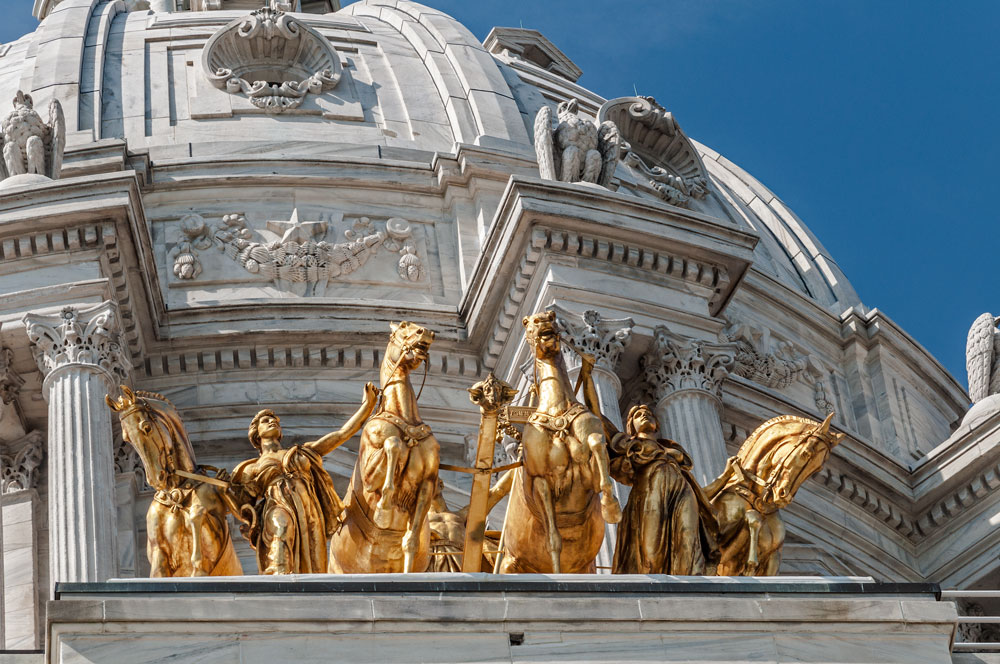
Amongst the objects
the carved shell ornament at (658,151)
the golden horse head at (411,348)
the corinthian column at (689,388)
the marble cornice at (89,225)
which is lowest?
the golden horse head at (411,348)

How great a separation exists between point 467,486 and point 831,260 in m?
14.5

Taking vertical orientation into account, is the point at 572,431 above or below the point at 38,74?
below

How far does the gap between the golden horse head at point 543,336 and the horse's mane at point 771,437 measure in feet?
6.52

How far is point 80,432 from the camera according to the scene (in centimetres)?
3005

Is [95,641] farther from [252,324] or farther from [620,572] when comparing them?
[252,324]

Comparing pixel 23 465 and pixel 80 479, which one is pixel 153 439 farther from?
pixel 23 465

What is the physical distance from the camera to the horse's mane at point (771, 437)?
24.3 m

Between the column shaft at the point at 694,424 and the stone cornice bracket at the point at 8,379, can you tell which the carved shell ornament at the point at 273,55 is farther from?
the column shaft at the point at 694,424

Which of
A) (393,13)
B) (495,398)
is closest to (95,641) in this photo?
(495,398)

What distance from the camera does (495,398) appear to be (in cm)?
2338

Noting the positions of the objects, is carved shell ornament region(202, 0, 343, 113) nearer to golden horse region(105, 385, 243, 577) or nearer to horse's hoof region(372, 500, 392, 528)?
golden horse region(105, 385, 243, 577)

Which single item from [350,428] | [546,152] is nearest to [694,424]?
[546,152]

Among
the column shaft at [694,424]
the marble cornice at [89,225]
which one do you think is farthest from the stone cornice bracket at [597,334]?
the marble cornice at [89,225]

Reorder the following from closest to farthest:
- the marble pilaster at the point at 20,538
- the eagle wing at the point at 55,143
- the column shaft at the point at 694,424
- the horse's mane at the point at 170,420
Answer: the horse's mane at the point at 170,420 → the marble pilaster at the point at 20,538 → the column shaft at the point at 694,424 → the eagle wing at the point at 55,143
